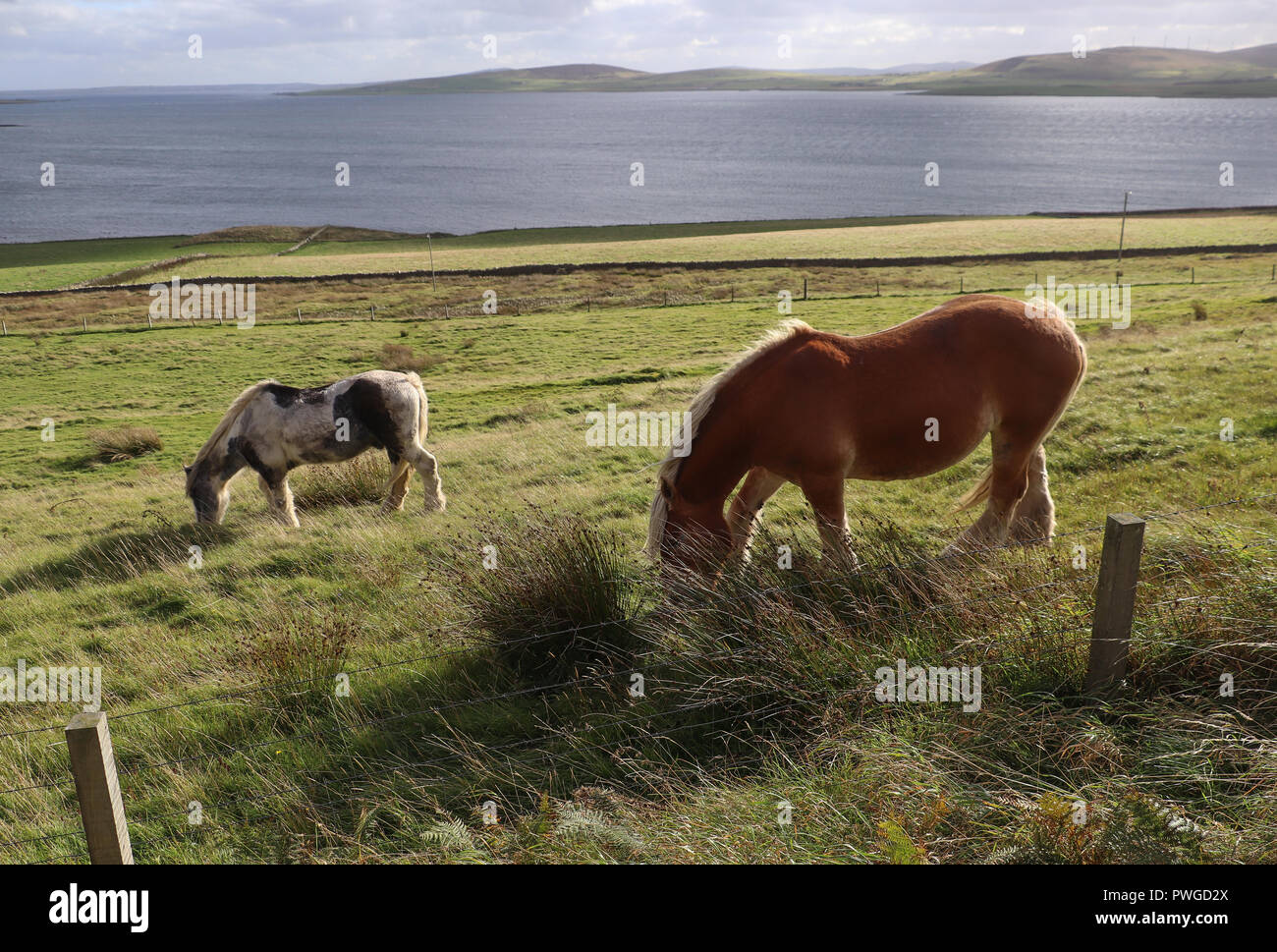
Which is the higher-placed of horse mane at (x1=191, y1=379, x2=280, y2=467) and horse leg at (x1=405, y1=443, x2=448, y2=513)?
horse mane at (x1=191, y1=379, x2=280, y2=467)

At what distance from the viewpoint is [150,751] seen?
18.9 ft

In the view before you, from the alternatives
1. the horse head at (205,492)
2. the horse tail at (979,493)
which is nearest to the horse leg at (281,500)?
the horse head at (205,492)

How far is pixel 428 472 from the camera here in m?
12.4

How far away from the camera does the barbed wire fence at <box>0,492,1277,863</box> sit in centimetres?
466

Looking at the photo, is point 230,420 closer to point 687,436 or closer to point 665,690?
point 687,436

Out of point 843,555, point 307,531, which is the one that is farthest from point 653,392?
point 843,555

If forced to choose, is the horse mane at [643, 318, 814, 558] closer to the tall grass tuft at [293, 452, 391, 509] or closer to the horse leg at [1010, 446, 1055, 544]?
the horse leg at [1010, 446, 1055, 544]

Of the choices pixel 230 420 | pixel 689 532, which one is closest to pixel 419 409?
pixel 230 420

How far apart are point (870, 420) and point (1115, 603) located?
107 inches

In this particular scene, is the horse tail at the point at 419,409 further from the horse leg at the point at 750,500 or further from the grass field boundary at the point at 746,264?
the grass field boundary at the point at 746,264

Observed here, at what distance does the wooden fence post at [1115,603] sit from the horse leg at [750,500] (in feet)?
8.62

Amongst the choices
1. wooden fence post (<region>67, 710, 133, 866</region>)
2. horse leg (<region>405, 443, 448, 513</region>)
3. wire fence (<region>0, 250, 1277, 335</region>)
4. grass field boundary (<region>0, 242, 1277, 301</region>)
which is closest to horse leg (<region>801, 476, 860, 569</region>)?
wooden fence post (<region>67, 710, 133, 866</region>)

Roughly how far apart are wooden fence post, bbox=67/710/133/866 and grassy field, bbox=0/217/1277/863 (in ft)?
3.27

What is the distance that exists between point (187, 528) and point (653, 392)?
11.8 metres
